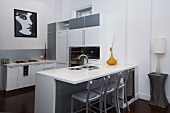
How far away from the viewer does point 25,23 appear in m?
5.22

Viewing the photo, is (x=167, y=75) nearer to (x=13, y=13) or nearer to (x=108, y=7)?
(x=108, y=7)

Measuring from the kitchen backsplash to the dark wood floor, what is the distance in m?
1.31

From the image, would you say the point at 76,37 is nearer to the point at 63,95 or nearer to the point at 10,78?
the point at 10,78

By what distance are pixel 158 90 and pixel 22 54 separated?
4.53m

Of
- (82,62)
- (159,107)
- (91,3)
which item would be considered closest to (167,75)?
(159,107)

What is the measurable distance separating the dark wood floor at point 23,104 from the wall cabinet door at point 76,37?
2.05m

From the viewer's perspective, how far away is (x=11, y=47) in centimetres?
491

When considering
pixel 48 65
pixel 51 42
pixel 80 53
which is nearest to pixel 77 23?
pixel 80 53

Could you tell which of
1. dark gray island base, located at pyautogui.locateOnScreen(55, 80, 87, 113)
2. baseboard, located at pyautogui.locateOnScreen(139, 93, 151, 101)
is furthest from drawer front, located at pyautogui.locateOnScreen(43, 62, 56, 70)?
baseboard, located at pyautogui.locateOnScreen(139, 93, 151, 101)

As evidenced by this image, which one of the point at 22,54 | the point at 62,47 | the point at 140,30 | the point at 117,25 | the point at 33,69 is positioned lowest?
the point at 33,69

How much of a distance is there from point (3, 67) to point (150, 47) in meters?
4.41

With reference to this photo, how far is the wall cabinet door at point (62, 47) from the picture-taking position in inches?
203

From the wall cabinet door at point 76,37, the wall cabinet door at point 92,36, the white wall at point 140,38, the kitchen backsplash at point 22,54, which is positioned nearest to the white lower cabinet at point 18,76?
the kitchen backsplash at point 22,54

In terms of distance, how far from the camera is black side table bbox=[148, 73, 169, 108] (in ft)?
10.7
